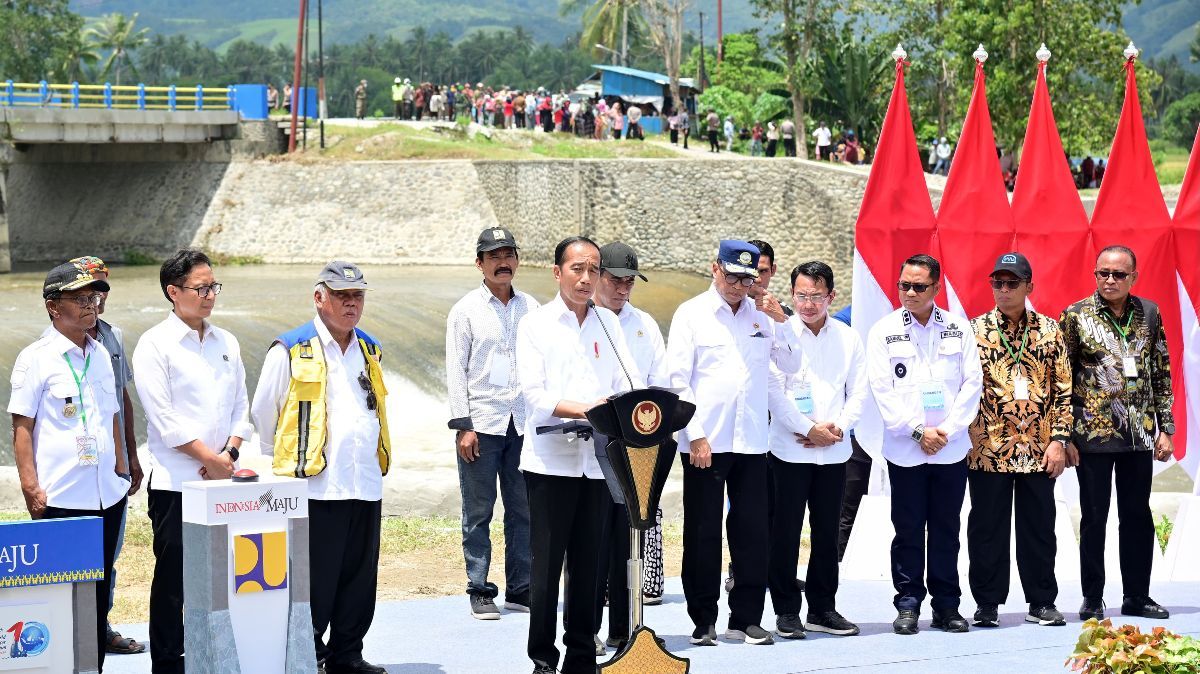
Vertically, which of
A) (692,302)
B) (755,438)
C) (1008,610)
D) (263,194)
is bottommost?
(1008,610)

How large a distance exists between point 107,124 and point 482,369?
29.9 m

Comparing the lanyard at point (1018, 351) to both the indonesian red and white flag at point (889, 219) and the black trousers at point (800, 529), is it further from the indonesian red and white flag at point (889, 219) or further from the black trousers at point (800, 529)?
the indonesian red and white flag at point (889, 219)

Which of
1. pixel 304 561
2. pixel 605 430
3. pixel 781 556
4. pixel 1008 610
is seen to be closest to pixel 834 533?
pixel 781 556

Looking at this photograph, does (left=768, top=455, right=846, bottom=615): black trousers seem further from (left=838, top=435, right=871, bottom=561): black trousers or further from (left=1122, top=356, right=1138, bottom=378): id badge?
(left=838, top=435, right=871, bottom=561): black trousers

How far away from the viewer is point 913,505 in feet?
22.4

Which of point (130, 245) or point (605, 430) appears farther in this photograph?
point (130, 245)

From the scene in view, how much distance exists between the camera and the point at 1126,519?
715 cm

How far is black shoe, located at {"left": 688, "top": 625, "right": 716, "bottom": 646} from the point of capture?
647cm

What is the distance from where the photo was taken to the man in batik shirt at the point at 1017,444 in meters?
6.83

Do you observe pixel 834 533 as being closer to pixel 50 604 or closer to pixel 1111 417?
pixel 1111 417

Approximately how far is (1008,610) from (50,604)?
4431 mm

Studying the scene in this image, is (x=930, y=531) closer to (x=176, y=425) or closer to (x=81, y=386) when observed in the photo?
(x=176, y=425)

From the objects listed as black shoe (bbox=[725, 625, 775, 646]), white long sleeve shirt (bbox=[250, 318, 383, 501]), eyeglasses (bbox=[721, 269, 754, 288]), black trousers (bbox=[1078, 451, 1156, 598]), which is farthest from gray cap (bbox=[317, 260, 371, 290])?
black trousers (bbox=[1078, 451, 1156, 598])

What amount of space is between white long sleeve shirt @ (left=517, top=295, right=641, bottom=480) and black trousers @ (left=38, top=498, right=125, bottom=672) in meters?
1.62
